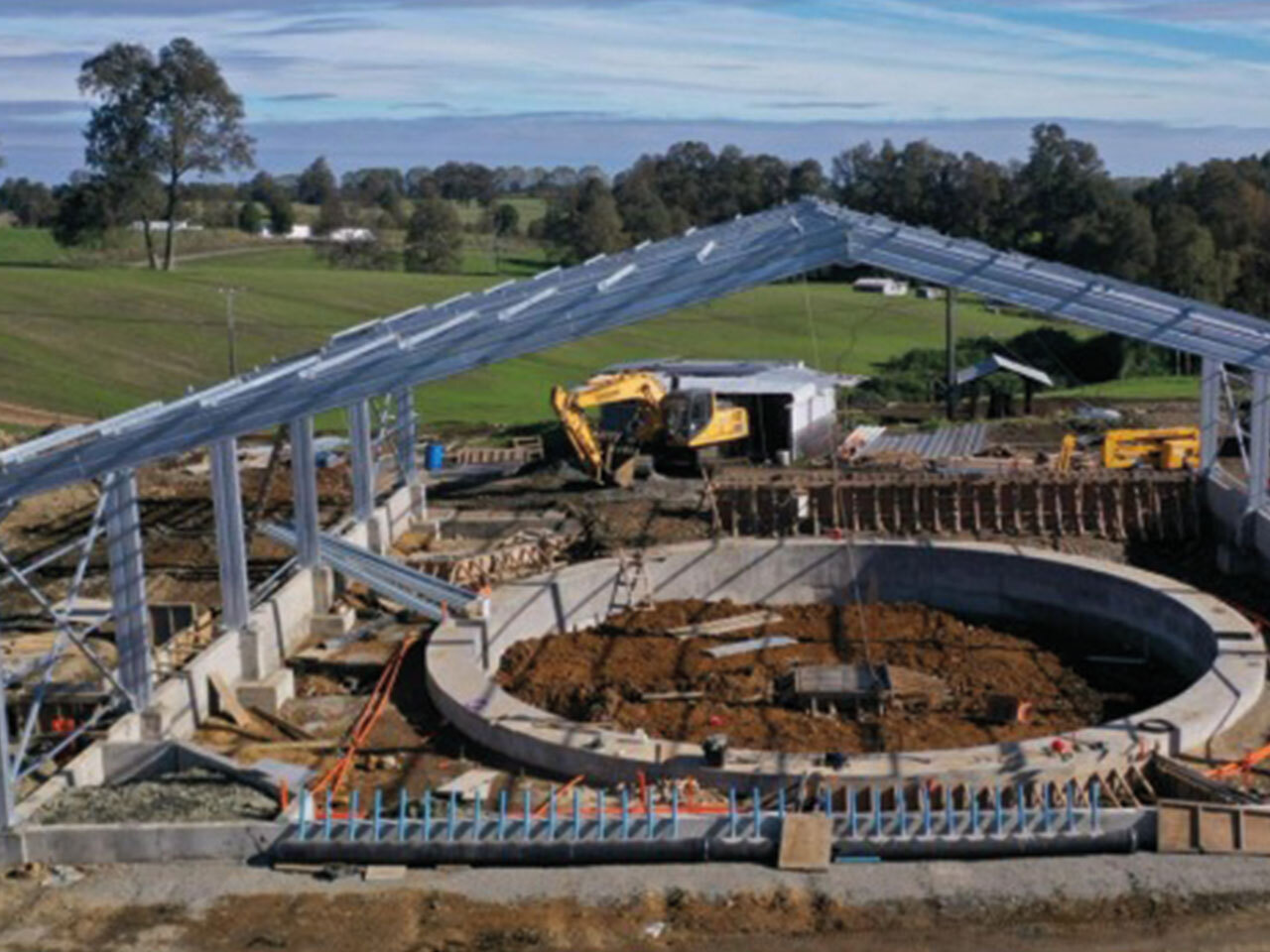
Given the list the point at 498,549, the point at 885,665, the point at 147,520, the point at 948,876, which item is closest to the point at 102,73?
the point at 147,520

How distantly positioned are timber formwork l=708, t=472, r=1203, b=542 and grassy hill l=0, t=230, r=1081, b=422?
1580 centimetres

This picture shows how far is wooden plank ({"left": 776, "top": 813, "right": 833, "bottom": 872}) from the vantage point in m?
15.2

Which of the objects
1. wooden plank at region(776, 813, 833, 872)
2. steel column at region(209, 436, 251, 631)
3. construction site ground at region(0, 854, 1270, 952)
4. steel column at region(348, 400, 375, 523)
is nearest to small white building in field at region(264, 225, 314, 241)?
steel column at region(348, 400, 375, 523)

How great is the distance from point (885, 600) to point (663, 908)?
35.8ft

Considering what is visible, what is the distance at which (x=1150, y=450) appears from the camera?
30.7m

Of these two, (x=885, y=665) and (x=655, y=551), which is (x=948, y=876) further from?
(x=655, y=551)

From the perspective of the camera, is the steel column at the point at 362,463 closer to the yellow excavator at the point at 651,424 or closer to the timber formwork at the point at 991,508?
the yellow excavator at the point at 651,424

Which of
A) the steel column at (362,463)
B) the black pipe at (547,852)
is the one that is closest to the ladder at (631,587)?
the steel column at (362,463)

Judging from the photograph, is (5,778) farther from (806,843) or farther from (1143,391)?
(1143,391)

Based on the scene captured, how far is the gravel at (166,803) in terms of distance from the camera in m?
16.1

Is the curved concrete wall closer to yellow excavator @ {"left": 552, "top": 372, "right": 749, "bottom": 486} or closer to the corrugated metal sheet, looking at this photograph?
yellow excavator @ {"left": 552, "top": 372, "right": 749, "bottom": 486}

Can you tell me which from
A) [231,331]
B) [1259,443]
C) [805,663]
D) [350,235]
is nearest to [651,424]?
[805,663]

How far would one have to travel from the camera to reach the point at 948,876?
49.3ft

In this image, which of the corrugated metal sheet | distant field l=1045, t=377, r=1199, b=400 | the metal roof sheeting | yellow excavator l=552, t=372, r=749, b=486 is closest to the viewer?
yellow excavator l=552, t=372, r=749, b=486
